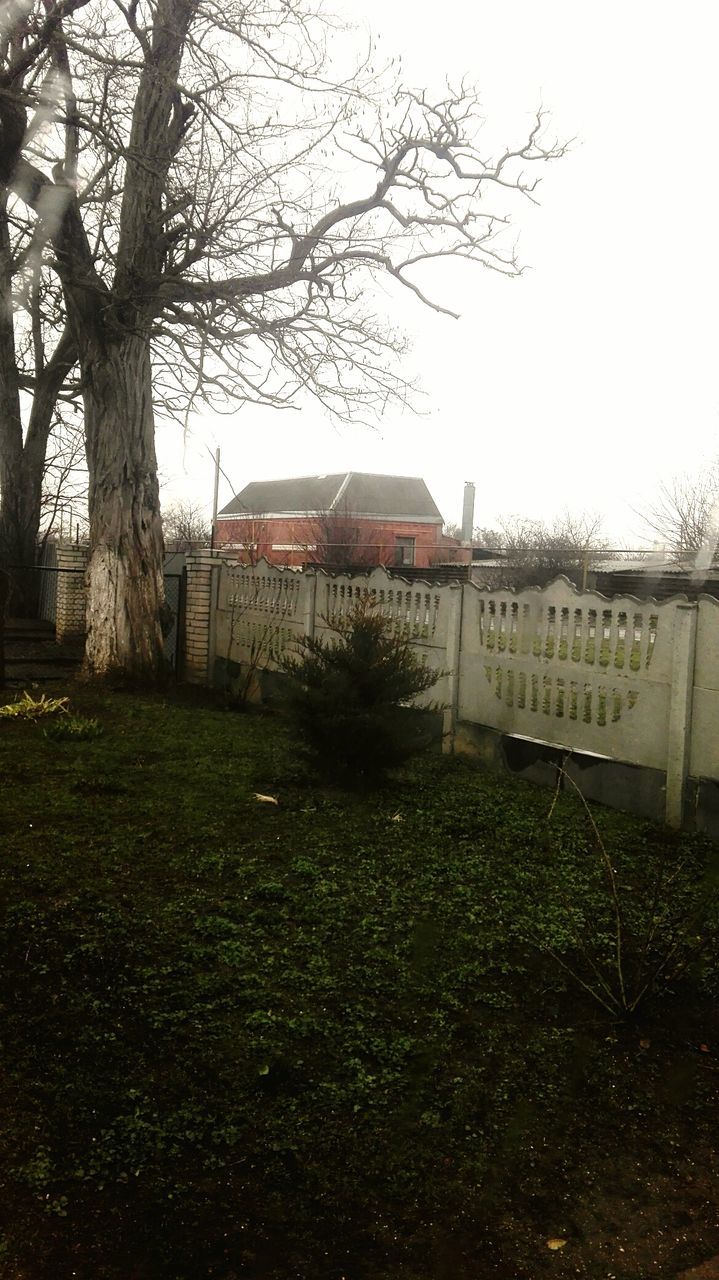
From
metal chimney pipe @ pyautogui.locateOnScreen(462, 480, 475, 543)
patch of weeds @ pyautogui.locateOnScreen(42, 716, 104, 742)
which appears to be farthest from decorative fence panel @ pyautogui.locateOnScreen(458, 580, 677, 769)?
metal chimney pipe @ pyautogui.locateOnScreen(462, 480, 475, 543)

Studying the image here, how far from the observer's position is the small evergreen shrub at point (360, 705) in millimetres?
5785

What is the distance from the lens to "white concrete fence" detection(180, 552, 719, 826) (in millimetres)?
5277

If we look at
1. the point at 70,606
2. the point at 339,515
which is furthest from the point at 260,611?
the point at 339,515

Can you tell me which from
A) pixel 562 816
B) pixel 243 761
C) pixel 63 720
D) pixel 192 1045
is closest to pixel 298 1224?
pixel 192 1045

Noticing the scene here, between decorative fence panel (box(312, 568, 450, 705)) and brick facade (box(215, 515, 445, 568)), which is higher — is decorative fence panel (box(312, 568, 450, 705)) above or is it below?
below

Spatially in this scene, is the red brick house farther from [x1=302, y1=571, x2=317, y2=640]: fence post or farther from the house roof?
[x1=302, y1=571, x2=317, y2=640]: fence post

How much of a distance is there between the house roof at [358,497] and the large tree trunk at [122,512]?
36046 mm

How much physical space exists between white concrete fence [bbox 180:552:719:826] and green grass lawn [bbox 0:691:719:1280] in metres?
0.66

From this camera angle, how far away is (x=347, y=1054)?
288cm

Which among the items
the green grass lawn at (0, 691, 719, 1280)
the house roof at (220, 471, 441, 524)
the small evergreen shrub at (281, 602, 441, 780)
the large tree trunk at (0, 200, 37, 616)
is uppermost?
the house roof at (220, 471, 441, 524)

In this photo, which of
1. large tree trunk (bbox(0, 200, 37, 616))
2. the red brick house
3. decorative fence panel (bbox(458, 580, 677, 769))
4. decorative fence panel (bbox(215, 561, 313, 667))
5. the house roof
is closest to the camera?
decorative fence panel (bbox(458, 580, 677, 769))

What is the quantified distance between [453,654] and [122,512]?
533 cm

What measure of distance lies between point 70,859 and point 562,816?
9.40 ft

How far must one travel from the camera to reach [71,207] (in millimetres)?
10297
